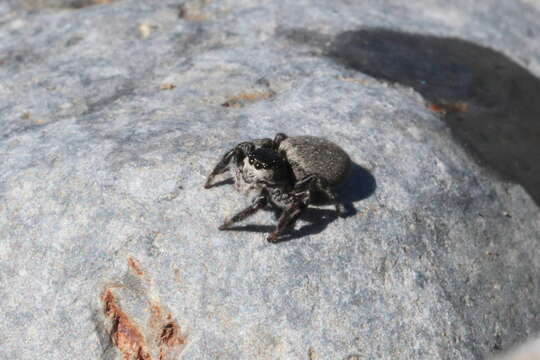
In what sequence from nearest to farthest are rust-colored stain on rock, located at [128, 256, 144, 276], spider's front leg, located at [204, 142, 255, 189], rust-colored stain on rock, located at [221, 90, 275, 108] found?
rust-colored stain on rock, located at [128, 256, 144, 276] < spider's front leg, located at [204, 142, 255, 189] < rust-colored stain on rock, located at [221, 90, 275, 108]

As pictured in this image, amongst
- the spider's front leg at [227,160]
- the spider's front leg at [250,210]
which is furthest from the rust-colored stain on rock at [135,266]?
the spider's front leg at [227,160]

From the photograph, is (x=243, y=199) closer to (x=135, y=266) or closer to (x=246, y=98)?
(x=135, y=266)

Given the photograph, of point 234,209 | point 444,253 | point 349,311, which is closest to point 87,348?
point 234,209

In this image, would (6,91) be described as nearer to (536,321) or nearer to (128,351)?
(128,351)

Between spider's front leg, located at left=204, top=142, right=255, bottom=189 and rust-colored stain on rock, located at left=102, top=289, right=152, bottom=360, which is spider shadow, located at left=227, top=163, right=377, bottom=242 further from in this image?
rust-colored stain on rock, located at left=102, top=289, right=152, bottom=360

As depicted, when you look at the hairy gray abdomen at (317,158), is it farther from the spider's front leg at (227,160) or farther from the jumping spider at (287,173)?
the spider's front leg at (227,160)

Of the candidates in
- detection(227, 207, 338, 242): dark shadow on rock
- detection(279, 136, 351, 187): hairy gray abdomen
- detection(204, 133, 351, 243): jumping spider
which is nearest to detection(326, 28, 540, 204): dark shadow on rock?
detection(279, 136, 351, 187): hairy gray abdomen

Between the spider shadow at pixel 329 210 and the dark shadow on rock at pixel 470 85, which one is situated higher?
the spider shadow at pixel 329 210
